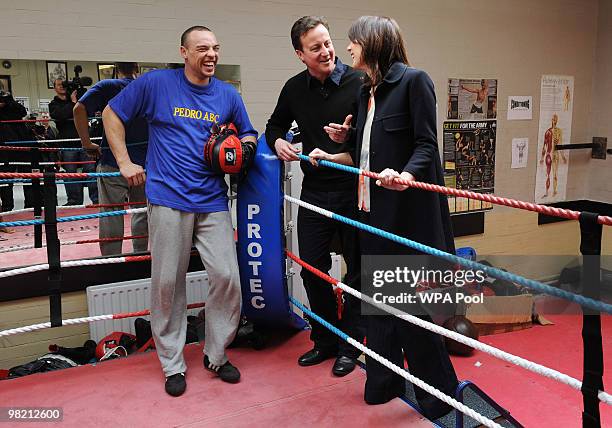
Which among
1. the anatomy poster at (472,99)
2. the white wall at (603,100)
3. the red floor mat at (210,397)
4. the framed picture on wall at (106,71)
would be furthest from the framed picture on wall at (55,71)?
the white wall at (603,100)

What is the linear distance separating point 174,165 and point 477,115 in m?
4.17

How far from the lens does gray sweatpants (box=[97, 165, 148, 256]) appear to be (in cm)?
363

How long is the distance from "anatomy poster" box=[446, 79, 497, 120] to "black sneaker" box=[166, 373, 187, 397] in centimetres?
408

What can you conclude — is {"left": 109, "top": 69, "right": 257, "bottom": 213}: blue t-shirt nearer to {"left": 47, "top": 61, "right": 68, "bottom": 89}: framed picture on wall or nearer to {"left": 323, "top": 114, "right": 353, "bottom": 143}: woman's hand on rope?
{"left": 323, "top": 114, "right": 353, "bottom": 143}: woman's hand on rope

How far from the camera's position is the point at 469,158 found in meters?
5.64

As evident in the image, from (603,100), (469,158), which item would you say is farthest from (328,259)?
(603,100)

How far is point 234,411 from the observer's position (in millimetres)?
2037

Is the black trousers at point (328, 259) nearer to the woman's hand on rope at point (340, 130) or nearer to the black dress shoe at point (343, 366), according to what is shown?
the black dress shoe at point (343, 366)

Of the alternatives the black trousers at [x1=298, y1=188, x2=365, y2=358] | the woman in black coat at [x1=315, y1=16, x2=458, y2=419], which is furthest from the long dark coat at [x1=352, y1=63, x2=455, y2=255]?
the black trousers at [x1=298, y1=188, x2=365, y2=358]

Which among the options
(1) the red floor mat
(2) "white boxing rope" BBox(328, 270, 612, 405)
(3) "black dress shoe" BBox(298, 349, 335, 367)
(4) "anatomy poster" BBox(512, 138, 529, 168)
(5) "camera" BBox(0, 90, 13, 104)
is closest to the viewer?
(2) "white boxing rope" BBox(328, 270, 612, 405)

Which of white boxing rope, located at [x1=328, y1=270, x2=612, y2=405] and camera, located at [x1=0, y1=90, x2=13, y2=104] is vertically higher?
camera, located at [x1=0, y1=90, x2=13, y2=104]

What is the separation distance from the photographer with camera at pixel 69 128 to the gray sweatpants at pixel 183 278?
1924 mm

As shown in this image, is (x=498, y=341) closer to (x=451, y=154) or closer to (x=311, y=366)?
(x=451, y=154)

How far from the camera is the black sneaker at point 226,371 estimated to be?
225cm
